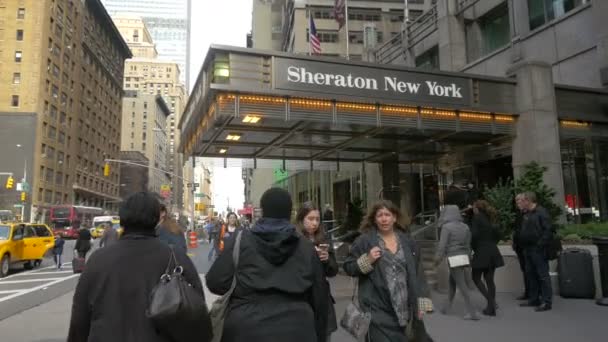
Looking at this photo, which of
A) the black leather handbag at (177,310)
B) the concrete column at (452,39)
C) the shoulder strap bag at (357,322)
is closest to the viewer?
the black leather handbag at (177,310)

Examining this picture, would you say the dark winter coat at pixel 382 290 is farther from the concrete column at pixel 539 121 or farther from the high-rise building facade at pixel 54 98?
the high-rise building facade at pixel 54 98

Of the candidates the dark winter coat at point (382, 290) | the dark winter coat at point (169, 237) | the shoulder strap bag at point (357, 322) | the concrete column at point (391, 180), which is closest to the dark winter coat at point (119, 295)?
the shoulder strap bag at point (357, 322)

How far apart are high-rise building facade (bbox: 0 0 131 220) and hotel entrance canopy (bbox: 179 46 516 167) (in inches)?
2304

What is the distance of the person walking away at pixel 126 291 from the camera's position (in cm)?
267

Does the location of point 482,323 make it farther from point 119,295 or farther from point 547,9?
point 547,9

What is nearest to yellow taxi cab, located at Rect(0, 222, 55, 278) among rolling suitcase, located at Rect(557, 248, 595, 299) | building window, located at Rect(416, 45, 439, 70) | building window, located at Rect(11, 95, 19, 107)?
rolling suitcase, located at Rect(557, 248, 595, 299)

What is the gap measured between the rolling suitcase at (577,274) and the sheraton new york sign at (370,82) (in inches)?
237

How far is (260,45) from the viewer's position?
3226 inches

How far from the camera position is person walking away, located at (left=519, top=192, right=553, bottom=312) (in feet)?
25.2

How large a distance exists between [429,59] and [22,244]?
829 inches

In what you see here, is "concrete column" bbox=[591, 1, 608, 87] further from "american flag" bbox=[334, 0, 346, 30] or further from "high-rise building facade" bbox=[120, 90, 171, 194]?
"high-rise building facade" bbox=[120, 90, 171, 194]

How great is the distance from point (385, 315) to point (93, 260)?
235 cm

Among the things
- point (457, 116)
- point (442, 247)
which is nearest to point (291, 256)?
point (442, 247)

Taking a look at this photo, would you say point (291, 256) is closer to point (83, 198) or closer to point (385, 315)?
point (385, 315)
